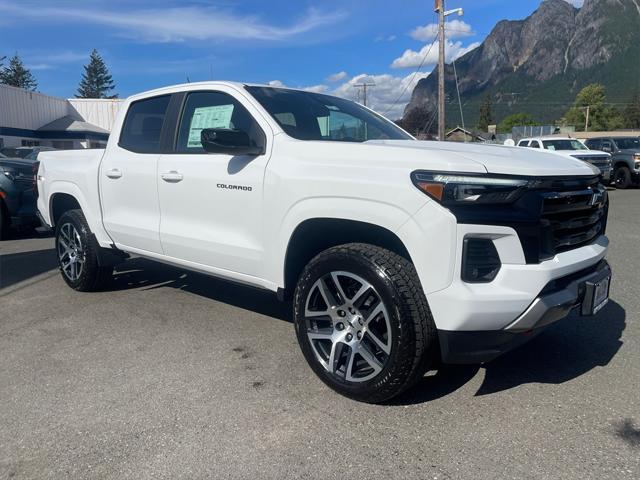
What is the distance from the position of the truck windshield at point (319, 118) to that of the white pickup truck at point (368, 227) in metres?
0.02

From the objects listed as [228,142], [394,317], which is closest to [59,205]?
[228,142]

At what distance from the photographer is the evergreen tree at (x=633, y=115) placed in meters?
109

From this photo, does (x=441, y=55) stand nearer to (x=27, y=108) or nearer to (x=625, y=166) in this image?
(x=625, y=166)

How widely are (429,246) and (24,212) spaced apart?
843cm

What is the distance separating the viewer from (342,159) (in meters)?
3.23

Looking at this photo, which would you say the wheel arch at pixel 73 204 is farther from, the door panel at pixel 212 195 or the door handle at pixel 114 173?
the door panel at pixel 212 195

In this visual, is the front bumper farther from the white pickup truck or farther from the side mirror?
the side mirror

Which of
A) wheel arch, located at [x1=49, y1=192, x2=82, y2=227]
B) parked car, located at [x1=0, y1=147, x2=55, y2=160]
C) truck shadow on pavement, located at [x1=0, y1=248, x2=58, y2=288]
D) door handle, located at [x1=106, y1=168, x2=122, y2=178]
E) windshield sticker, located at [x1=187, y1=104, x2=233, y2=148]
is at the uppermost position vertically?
windshield sticker, located at [x1=187, y1=104, x2=233, y2=148]

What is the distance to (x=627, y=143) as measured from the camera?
22.6 meters

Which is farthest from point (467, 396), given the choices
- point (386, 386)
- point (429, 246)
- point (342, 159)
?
point (342, 159)

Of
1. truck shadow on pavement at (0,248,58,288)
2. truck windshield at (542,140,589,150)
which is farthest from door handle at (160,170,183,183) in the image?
truck windshield at (542,140,589,150)

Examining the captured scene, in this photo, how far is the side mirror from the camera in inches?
138

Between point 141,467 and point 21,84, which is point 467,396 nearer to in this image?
point 141,467

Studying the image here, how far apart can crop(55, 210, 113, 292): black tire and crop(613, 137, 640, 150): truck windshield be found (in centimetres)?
2225
